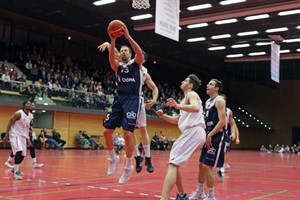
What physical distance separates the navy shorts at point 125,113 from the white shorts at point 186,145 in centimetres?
114

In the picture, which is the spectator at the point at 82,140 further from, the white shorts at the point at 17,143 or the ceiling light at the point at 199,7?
the white shorts at the point at 17,143

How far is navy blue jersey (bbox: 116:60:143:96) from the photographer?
20.2 ft

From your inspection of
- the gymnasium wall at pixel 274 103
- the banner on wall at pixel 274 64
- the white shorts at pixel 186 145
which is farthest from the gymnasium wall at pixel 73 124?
the gymnasium wall at pixel 274 103

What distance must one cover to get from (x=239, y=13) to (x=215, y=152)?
15831 millimetres

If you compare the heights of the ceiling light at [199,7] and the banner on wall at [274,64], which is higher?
the ceiling light at [199,7]

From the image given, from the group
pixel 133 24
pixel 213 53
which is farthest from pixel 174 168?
pixel 213 53

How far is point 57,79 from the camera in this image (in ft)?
70.7

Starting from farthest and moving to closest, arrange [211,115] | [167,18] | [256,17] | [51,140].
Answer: [256,17]
[51,140]
[167,18]
[211,115]

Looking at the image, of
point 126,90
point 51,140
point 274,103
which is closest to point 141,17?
point 51,140

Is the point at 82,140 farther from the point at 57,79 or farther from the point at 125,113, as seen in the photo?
the point at 125,113

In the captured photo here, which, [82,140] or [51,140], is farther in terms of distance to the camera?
[82,140]

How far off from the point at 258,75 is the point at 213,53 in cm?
959

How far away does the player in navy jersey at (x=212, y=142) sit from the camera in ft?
18.8

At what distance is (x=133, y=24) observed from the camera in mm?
23438
